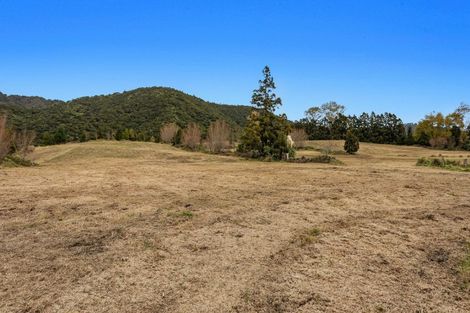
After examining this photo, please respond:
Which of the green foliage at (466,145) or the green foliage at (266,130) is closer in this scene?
the green foliage at (266,130)

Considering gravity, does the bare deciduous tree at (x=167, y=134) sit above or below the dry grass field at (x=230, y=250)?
above

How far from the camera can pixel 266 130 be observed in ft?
84.6

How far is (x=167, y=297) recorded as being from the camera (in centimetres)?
382

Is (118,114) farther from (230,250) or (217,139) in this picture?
(230,250)

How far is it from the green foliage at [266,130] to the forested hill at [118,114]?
83.1ft

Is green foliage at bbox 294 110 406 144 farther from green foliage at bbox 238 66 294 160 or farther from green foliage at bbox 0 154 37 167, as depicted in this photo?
green foliage at bbox 0 154 37 167

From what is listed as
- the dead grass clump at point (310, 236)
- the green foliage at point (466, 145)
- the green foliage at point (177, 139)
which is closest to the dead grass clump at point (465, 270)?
the dead grass clump at point (310, 236)

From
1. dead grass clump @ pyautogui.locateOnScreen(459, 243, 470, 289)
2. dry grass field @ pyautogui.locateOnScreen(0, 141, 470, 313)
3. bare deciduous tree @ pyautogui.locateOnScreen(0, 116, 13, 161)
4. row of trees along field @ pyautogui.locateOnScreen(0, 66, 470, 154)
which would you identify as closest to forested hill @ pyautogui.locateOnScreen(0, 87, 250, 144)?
row of trees along field @ pyautogui.locateOnScreen(0, 66, 470, 154)

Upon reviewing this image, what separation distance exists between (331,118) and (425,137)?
15405mm

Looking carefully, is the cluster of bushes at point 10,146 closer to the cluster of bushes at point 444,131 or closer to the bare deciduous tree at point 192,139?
Answer: the bare deciduous tree at point 192,139

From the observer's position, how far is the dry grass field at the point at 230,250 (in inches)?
151

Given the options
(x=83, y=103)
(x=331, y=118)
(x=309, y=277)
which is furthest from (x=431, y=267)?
(x=83, y=103)

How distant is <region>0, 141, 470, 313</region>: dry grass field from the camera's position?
151 inches

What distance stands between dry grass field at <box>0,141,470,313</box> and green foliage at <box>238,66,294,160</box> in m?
15.0
